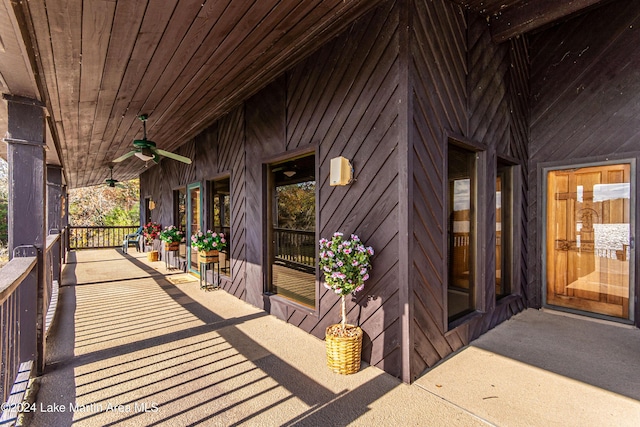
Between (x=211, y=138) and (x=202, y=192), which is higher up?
(x=211, y=138)

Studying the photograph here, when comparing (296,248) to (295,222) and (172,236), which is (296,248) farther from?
(172,236)

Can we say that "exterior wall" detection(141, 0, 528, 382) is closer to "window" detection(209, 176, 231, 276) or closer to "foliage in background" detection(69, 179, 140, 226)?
"window" detection(209, 176, 231, 276)

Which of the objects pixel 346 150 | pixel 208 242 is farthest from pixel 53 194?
pixel 346 150

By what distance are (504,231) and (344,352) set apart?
113 inches

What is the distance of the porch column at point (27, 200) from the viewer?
2412mm

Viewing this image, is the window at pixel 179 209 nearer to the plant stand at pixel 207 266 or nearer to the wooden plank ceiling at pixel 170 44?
the plant stand at pixel 207 266

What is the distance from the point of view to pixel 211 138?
546cm

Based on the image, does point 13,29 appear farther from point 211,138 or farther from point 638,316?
point 638,316

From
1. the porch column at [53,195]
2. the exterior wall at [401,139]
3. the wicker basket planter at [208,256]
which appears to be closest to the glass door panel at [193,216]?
the wicker basket planter at [208,256]

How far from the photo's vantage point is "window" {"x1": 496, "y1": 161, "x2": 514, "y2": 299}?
3859 mm

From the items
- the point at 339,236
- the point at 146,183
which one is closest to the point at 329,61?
the point at 339,236

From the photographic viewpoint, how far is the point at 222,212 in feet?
19.8

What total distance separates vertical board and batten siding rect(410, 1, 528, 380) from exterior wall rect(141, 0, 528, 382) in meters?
0.01

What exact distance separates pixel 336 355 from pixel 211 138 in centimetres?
450
